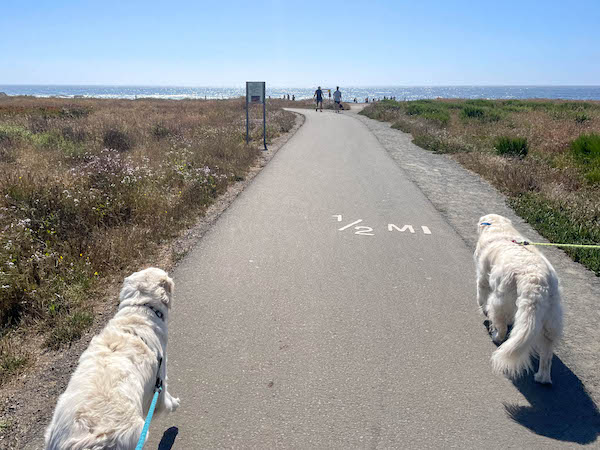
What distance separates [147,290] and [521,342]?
3.01 metres

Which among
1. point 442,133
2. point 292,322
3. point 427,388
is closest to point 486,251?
point 427,388

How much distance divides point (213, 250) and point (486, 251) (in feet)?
13.2

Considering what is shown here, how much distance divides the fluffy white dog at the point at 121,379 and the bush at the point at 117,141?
502 inches

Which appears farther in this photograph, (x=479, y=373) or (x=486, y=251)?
(x=486, y=251)

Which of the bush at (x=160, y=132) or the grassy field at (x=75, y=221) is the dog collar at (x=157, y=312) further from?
the bush at (x=160, y=132)

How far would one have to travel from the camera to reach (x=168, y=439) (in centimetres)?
304

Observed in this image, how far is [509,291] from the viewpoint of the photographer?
3779mm

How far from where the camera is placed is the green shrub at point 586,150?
12688 mm

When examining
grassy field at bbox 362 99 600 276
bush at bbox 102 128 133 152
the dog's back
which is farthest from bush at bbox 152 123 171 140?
the dog's back

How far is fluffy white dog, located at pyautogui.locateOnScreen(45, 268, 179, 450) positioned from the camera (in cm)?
209

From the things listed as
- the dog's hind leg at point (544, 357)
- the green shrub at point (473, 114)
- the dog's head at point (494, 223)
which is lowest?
the dog's hind leg at point (544, 357)

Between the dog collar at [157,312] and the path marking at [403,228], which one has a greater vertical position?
the dog collar at [157,312]

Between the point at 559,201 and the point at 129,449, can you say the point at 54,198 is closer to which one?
the point at 129,449

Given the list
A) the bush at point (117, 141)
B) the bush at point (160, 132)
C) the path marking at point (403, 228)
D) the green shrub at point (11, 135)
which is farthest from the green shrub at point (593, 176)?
the green shrub at point (11, 135)
